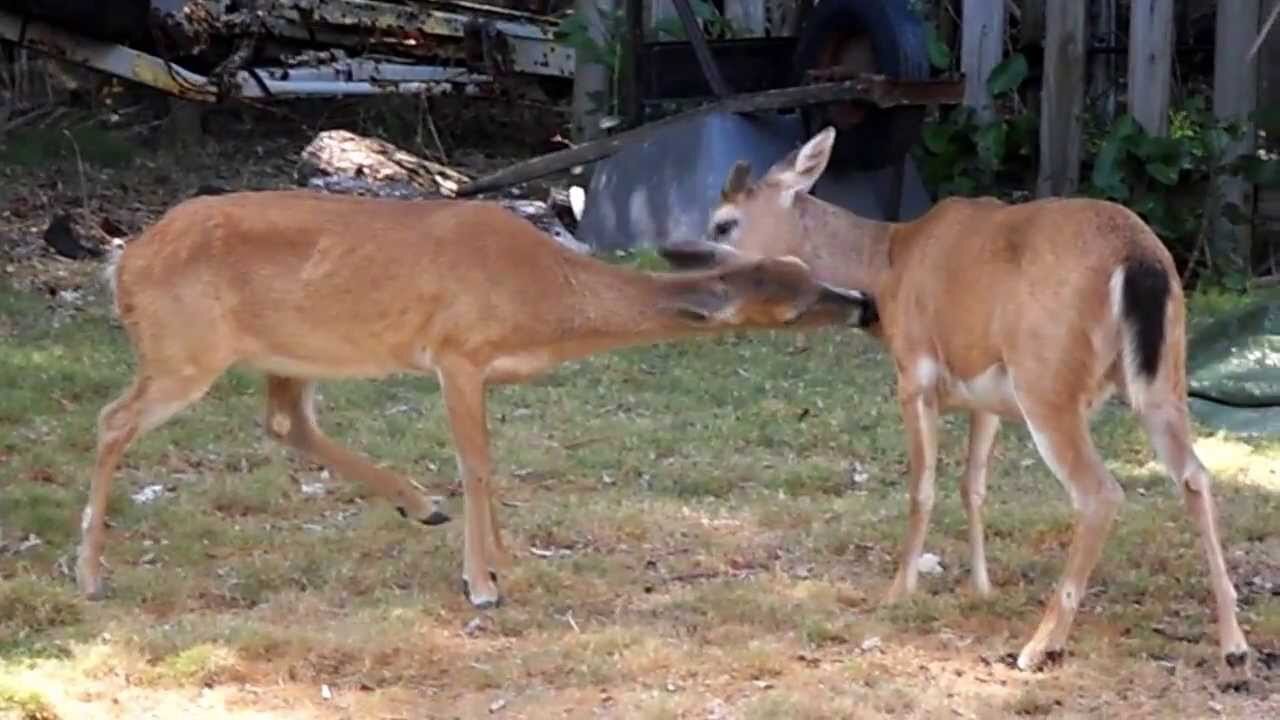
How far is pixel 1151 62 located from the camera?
11.9 m

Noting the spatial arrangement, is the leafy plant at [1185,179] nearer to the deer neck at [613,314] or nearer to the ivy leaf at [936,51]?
the ivy leaf at [936,51]

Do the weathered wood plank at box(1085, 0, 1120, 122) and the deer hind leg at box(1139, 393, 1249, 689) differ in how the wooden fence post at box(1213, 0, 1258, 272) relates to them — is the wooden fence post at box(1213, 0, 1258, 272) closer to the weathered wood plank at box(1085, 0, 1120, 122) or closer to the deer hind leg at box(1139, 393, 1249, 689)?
the weathered wood plank at box(1085, 0, 1120, 122)

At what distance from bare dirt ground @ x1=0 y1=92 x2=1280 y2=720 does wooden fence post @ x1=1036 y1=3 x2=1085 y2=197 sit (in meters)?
2.04

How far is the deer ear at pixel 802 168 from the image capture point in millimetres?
7645

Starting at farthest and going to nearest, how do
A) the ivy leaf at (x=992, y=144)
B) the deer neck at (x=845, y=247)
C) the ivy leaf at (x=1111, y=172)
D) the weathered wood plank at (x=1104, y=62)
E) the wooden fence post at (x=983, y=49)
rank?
the weathered wood plank at (x=1104, y=62) < the wooden fence post at (x=983, y=49) < the ivy leaf at (x=992, y=144) < the ivy leaf at (x=1111, y=172) < the deer neck at (x=845, y=247)

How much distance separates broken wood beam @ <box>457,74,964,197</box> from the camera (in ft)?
37.7

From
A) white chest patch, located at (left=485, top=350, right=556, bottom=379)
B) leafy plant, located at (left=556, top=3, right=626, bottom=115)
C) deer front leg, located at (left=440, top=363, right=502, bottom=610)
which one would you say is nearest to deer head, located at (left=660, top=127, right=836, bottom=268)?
white chest patch, located at (left=485, top=350, right=556, bottom=379)

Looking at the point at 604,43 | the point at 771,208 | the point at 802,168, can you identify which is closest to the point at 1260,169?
the point at 604,43

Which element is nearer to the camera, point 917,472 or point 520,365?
point 917,472

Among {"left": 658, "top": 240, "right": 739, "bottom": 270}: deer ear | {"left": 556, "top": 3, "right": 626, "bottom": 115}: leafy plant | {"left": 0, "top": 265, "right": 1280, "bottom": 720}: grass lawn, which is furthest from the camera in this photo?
{"left": 556, "top": 3, "right": 626, "bottom": 115}: leafy plant

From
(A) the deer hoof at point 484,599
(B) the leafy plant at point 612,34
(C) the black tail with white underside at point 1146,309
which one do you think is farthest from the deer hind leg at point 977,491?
(B) the leafy plant at point 612,34

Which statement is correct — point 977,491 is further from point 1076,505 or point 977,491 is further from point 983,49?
point 983,49

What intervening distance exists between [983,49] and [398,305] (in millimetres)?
6356

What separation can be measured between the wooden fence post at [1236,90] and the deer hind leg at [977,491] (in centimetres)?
531
